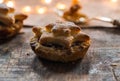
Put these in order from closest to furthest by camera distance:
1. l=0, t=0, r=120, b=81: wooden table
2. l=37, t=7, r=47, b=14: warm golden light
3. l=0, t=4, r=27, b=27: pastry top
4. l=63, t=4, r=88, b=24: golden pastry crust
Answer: l=0, t=0, r=120, b=81: wooden table < l=0, t=4, r=27, b=27: pastry top < l=63, t=4, r=88, b=24: golden pastry crust < l=37, t=7, r=47, b=14: warm golden light

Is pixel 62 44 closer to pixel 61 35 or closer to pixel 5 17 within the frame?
pixel 61 35

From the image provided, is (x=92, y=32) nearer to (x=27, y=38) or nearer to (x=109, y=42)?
(x=109, y=42)

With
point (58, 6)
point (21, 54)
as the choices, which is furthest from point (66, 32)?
point (58, 6)

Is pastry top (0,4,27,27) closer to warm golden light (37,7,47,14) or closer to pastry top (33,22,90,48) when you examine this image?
pastry top (33,22,90,48)

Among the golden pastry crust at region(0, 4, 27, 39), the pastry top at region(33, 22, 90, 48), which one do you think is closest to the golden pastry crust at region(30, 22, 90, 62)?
the pastry top at region(33, 22, 90, 48)

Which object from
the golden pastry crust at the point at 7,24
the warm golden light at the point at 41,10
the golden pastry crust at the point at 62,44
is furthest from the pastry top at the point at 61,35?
the warm golden light at the point at 41,10

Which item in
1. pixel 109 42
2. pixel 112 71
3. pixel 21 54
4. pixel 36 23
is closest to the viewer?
pixel 112 71
